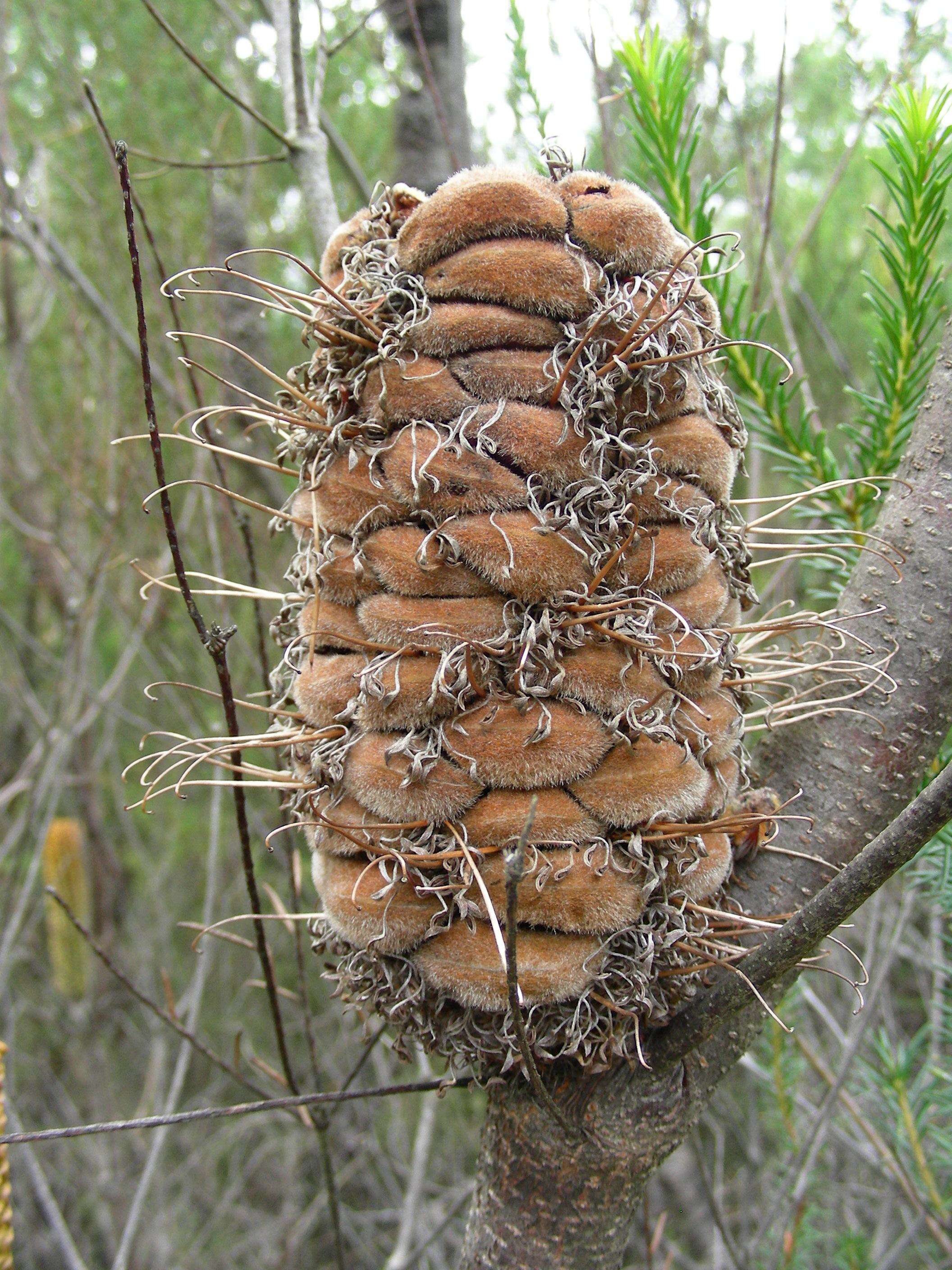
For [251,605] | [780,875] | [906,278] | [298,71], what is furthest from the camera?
[251,605]

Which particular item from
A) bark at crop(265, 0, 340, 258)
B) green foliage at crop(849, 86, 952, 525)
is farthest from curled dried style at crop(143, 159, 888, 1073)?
bark at crop(265, 0, 340, 258)

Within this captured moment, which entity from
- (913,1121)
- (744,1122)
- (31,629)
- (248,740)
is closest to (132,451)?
(31,629)

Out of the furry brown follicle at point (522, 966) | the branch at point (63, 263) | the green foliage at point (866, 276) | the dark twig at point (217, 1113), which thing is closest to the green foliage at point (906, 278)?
the green foliage at point (866, 276)

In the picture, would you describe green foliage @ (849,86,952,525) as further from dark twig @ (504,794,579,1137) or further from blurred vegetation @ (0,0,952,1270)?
dark twig @ (504,794,579,1137)

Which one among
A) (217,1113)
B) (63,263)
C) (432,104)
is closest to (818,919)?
(217,1113)

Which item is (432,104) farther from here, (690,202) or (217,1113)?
(217,1113)

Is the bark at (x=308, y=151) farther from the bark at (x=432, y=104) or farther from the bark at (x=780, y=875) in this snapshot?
the bark at (x=780, y=875)

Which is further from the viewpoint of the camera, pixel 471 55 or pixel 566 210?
pixel 471 55

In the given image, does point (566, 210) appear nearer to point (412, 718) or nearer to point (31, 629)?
point (412, 718)
